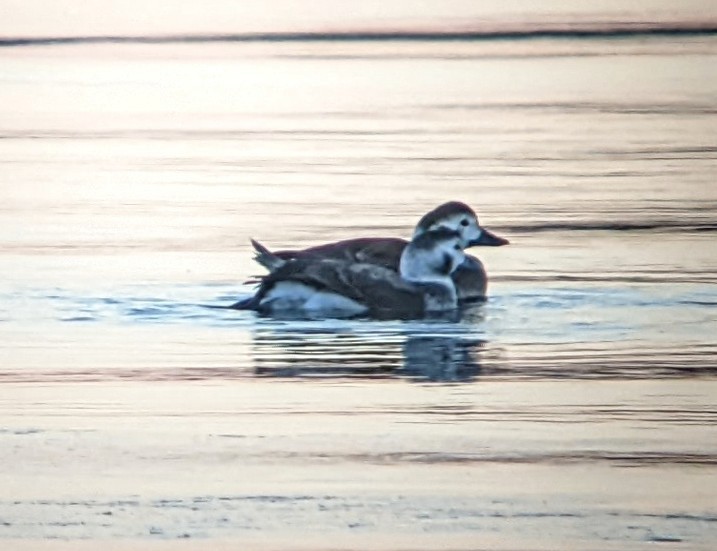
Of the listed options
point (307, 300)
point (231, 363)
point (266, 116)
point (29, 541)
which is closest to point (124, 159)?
point (266, 116)

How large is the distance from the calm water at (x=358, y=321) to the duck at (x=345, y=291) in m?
0.08

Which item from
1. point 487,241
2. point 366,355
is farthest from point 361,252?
point 366,355

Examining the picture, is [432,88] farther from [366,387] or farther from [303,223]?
[366,387]

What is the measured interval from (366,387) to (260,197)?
118 cm

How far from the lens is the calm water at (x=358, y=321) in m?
3.35

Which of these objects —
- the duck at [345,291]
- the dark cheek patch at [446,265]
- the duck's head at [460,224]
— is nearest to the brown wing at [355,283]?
the duck at [345,291]

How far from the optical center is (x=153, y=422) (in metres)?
3.67

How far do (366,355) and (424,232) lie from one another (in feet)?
2.20

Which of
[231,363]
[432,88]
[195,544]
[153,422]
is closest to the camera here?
[195,544]

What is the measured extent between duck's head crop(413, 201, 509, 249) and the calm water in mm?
89

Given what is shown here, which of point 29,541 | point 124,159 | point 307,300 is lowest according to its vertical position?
point 29,541

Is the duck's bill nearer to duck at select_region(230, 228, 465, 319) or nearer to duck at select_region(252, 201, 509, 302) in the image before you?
duck at select_region(252, 201, 509, 302)

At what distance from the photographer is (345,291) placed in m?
4.30

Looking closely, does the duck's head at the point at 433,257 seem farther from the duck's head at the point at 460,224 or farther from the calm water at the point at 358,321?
the calm water at the point at 358,321
